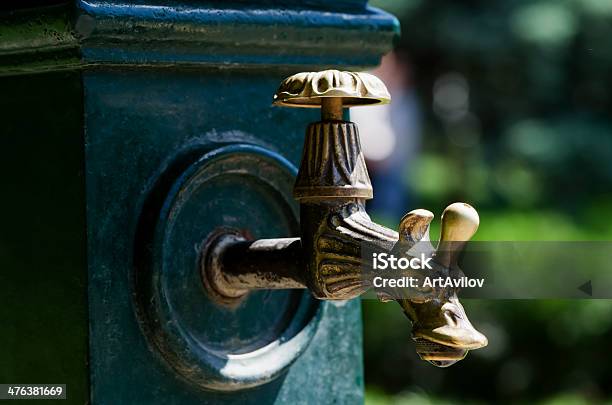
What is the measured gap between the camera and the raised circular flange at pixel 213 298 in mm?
1521

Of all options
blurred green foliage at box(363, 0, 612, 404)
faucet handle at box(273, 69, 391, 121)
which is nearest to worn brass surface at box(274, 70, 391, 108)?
faucet handle at box(273, 69, 391, 121)

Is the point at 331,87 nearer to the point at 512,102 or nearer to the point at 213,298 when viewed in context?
the point at 213,298

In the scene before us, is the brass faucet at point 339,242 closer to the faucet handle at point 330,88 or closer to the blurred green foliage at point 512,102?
the faucet handle at point 330,88

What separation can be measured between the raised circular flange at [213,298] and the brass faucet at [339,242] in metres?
0.03

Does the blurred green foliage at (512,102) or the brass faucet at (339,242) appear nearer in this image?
the brass faucet at (339,242)

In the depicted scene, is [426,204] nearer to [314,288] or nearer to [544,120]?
[544,120]

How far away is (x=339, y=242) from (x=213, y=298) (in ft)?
0.64

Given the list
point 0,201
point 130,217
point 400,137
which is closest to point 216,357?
point 130,217

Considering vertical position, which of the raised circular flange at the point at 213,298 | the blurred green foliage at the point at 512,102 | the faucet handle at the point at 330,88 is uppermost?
the blurred green foliage at the point at 512,102

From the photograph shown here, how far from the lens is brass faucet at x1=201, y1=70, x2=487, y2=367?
4.69ft

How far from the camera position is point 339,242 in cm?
149

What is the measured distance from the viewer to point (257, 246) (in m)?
1.57

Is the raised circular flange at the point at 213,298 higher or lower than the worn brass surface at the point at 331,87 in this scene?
lower

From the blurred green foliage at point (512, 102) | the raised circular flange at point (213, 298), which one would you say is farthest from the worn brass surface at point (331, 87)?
the blurred green foliage at point (512, 102)
